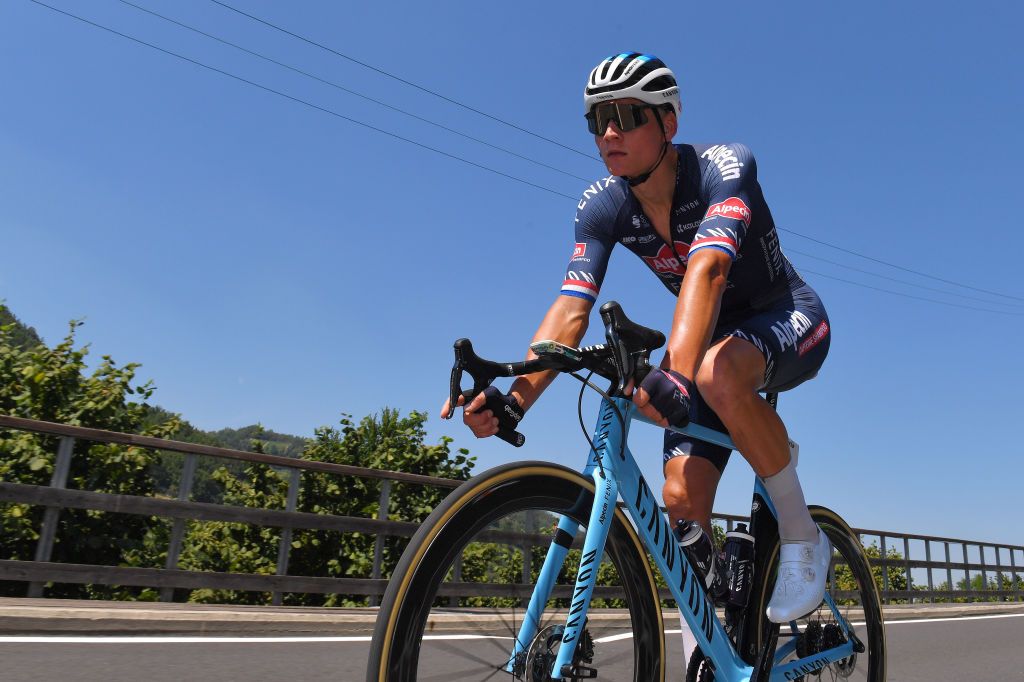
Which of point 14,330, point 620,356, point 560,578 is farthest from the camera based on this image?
point 14,330

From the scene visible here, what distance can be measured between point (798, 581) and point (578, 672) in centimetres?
116

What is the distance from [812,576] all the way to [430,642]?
5.42ft

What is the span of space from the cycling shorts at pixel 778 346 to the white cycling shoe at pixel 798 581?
45 centimetres

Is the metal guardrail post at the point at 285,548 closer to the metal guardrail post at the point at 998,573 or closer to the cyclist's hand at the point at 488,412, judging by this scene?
the cyclist's hand at the point at 488,412

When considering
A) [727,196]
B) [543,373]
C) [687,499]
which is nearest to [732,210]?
[727,196]

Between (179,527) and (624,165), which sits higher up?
(624,165)

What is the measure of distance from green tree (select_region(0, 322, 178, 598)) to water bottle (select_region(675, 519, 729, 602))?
5749 mm

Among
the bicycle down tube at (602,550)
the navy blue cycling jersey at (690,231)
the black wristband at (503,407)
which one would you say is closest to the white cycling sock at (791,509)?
the bicycle down tube at (602,550)

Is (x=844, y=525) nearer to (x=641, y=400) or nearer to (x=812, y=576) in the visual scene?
(x=812, y=576)

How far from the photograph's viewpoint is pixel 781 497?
123 inches

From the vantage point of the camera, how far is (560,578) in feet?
7.83

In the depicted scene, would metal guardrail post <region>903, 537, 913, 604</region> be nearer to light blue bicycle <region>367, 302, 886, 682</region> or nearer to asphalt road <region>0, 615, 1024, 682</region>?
asphalt road <region>0, 615, 1024, 682</region>

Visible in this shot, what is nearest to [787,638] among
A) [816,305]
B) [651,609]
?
[651,609]

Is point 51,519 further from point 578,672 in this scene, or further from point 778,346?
point 778,346
